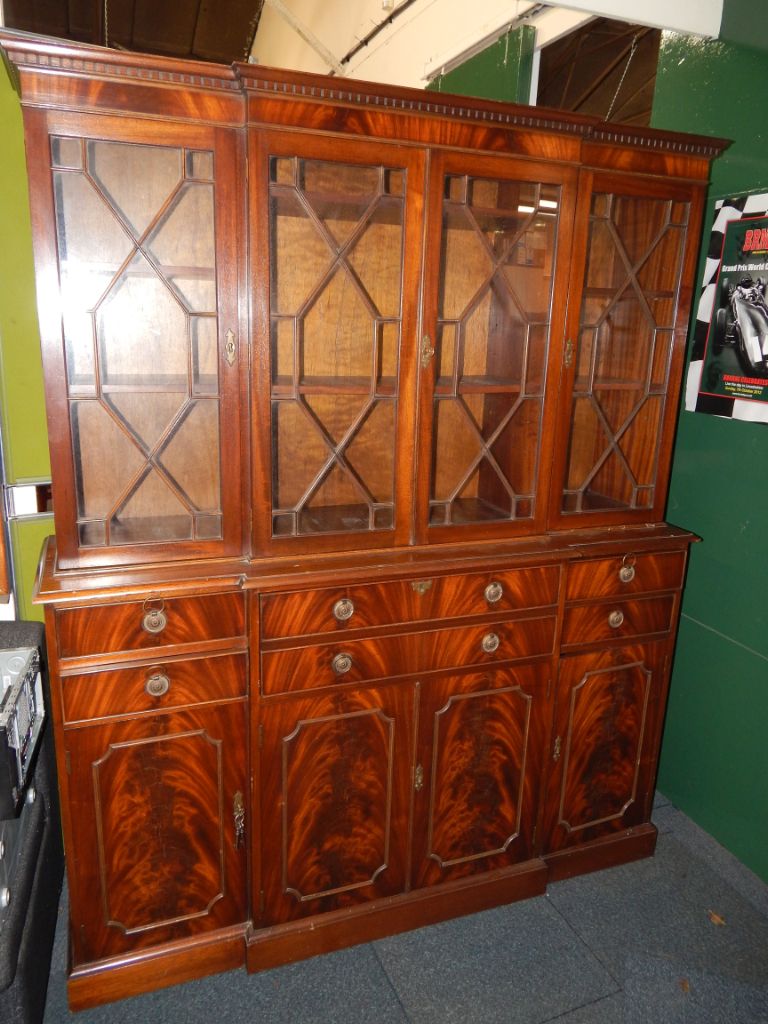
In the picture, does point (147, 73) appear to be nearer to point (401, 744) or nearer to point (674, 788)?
point (401, 744)

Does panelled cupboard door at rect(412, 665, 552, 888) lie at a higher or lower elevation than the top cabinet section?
lower

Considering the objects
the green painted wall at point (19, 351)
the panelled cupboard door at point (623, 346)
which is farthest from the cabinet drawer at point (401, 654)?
the green painted wall at point (19, 351)

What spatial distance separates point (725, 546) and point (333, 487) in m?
1.35

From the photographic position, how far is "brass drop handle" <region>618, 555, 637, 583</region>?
84.5 inches

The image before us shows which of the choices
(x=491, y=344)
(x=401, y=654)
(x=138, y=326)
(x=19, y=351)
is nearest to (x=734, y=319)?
(x=491, y=344)

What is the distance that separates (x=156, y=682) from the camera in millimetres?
1708

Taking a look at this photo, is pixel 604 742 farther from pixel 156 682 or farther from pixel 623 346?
pixel 156 682

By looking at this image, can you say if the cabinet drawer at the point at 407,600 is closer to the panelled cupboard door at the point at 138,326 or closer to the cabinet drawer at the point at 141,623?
the cabinet drawer at the point at 141,623

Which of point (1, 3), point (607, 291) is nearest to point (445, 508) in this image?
point (607, 291)

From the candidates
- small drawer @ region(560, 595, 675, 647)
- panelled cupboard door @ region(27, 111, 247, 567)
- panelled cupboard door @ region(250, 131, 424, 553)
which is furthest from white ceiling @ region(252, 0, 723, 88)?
small drawer @ region(560, 595, 675, 647)

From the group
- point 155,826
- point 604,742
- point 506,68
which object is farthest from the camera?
point 506,68

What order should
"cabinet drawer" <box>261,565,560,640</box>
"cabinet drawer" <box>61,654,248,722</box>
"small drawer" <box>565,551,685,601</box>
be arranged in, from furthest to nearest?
"small drawer" <box>565,551,685,601</box> → "cabinet drawer" <box>261,565,560,640</box> → "cabinet drawer" <box>61,654,248,722</box>

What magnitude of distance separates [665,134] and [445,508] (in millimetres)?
1235

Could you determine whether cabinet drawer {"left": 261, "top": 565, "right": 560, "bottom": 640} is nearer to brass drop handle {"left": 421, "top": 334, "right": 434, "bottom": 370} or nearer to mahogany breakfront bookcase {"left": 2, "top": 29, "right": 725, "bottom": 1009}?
mahogany breakfront bookcase {"left": 2, "top": 29, "right": 725, "bottom": 1009}
